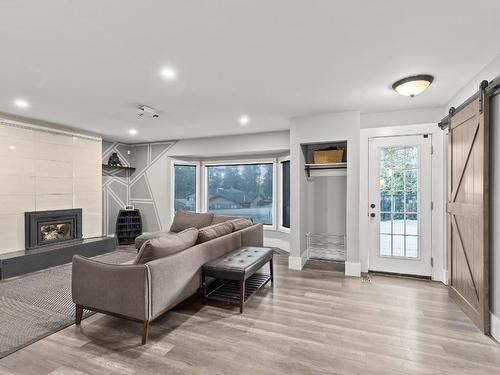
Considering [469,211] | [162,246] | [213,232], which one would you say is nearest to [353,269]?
[469,211]

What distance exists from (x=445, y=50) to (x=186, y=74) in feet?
7.87

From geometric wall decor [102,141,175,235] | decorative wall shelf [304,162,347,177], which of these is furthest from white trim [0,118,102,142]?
decorative wall shelf [304,162,347,177]

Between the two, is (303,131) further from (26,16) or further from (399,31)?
(26,16)

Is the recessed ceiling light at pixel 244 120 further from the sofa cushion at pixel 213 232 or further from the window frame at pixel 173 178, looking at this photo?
the window frame at pixel 173 178

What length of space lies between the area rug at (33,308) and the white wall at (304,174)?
3.06 meters

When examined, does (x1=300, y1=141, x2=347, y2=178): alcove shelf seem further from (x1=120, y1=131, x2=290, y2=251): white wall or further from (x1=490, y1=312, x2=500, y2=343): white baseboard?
(x1=490, y1=312, x2=500, y2=343): white baseboard

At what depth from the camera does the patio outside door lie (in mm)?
3967

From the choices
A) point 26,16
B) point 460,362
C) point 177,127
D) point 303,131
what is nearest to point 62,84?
point 26,16

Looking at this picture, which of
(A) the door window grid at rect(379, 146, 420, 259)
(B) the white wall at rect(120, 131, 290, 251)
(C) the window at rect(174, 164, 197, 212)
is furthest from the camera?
(C) the window at rect(174, 164, 197, 212)

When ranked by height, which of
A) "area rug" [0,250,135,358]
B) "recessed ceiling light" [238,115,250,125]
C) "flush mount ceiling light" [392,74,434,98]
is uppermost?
"recessed ceiling light" [238,115,250,125]

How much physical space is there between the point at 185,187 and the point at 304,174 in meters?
3.39

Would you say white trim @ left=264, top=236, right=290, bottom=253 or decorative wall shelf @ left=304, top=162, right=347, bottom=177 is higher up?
decorative wall shelf @ left=304, top=162, right=347, bottom=177

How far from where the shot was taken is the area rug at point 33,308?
7.85ft

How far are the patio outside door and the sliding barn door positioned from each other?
635 millimetres
